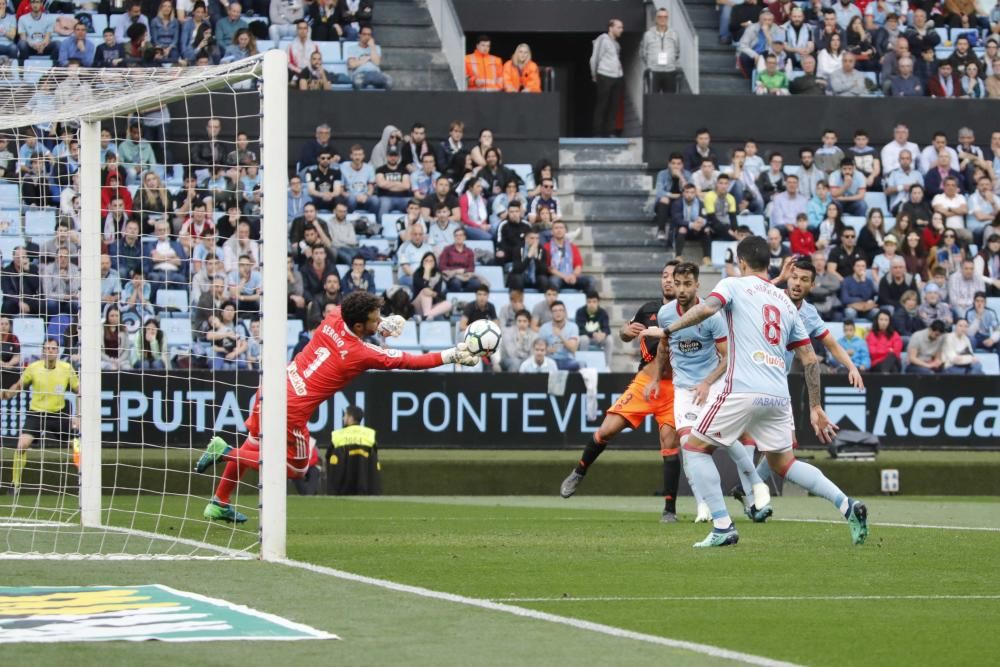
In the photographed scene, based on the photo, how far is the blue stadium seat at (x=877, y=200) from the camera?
87.9 ft

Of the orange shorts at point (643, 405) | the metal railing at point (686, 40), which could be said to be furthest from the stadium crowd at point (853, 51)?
the orange shorts at point (643, 405)

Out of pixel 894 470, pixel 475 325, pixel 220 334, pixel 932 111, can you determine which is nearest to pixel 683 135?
pixel 932 111

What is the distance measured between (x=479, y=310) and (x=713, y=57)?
882 cm

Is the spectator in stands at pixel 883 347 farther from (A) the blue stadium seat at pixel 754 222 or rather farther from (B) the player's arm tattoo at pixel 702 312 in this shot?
(B) the player's arm tattoo at pixel 702 312

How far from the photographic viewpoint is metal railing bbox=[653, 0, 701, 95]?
91.2ft

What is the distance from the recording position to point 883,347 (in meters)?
23.7

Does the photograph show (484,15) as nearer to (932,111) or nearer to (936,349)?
(932,111)

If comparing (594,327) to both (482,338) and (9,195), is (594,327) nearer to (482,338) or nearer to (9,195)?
(9,195)

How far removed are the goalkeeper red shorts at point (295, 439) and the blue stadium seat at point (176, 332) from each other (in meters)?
8.87

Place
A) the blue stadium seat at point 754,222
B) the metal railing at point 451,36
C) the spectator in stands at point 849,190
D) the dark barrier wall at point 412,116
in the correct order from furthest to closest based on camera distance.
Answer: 1. the metal railing at point 451,36
2. the spectator in stands at point 849,190
3. the blue stadium seat at point 754,222
4. the dark barrier wall at point 412,116

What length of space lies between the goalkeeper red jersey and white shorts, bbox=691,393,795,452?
187 centimetres

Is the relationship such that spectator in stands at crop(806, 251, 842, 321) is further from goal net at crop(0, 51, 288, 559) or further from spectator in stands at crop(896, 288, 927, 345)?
goal net at crop(0, 51, 288, 559)

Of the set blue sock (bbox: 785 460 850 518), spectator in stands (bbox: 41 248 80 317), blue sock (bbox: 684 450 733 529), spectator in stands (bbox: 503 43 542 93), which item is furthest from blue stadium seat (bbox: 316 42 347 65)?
blue sock (bbox: 785 460 850 518)

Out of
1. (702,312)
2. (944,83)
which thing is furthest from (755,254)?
(944,83)
